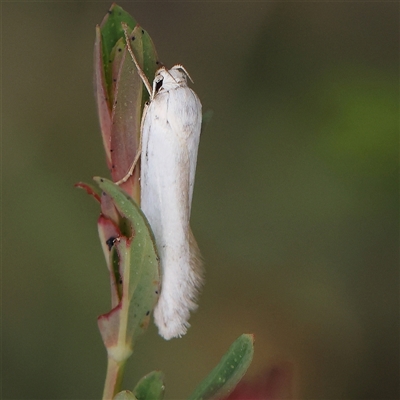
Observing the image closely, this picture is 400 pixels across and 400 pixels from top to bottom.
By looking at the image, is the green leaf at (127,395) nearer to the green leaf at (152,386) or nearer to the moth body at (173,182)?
the green leaf at (152,386)

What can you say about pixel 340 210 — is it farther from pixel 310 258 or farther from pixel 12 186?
pixel 12 186

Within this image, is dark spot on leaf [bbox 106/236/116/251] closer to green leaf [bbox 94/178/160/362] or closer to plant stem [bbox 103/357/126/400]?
green leaf [bbox 94/178/160/362]

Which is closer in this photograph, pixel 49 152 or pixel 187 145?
pixel 187 145

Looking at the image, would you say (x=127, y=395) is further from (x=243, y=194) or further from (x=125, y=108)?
(x=243, y=194)

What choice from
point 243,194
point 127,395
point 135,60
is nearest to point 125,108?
point 135,60

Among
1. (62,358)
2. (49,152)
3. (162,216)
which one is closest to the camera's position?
(162,216)

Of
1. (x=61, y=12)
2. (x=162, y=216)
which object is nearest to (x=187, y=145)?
(x=162, y=216)
